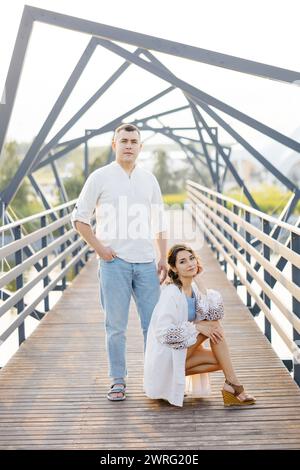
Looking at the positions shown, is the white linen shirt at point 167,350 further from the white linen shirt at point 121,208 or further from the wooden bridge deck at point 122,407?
the white linen shirt at point 121,208

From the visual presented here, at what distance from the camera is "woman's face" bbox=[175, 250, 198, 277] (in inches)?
198

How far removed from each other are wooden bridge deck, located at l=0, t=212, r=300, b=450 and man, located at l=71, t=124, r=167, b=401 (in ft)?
1.18

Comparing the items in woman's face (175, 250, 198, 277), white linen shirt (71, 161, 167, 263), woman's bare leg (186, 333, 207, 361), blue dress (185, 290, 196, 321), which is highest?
white linen shirt (71, 161, 167, 263)

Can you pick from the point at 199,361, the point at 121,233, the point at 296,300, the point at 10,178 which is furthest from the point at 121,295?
the point at 10,178

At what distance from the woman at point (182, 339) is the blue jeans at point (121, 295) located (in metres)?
0.18

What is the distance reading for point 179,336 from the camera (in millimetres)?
4883

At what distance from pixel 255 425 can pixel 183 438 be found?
43 cm

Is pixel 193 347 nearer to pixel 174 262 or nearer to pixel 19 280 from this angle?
pixel 174 262

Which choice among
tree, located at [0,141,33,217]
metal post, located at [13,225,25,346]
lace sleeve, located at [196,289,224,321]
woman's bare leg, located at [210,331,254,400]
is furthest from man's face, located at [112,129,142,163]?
tree, located at [0,141,33,217]

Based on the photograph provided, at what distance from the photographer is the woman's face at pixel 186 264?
5.02 m

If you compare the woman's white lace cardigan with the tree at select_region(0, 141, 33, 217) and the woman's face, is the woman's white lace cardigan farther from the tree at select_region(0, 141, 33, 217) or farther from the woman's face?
the tree at select_region(0, 141, 33, 217)
